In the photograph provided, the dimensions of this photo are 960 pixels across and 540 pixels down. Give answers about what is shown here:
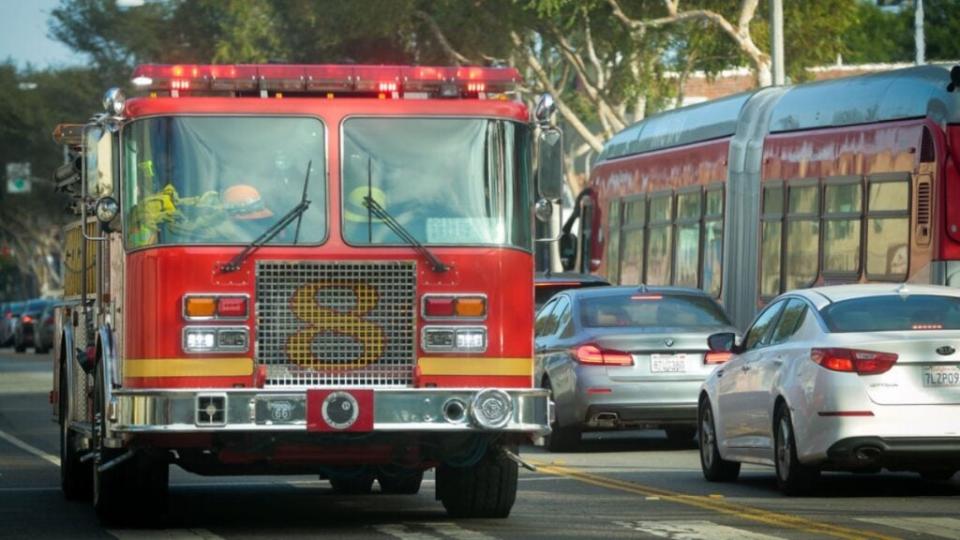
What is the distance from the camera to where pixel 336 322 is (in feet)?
45.6

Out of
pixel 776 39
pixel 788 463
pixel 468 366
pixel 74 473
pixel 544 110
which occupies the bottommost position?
pixel 74 473

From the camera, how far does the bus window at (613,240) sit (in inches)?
1288

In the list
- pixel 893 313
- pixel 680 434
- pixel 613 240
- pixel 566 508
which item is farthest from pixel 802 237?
pixel 566 508

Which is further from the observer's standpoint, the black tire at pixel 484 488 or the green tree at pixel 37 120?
the green tree at pixel 37 120

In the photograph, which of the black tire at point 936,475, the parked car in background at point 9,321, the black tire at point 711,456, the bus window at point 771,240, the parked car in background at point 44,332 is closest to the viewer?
the black tire at point 936,475

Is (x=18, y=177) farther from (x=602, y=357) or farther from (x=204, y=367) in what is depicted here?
(x=204, y=367)

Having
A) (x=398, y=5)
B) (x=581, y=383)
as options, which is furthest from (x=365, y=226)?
(x=398, y=5)

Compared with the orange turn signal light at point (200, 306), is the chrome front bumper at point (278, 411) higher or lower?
lower

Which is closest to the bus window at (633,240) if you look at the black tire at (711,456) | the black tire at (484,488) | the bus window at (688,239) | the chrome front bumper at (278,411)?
the bus window at (688,239)

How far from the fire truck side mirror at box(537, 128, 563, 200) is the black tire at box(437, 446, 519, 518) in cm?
172

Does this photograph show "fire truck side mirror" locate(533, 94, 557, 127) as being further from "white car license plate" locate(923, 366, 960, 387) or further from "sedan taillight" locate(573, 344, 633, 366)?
"sedan taillight" locate(573, 344, 633, 366)

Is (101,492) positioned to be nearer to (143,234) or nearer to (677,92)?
(143,234)

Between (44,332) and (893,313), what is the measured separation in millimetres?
53235

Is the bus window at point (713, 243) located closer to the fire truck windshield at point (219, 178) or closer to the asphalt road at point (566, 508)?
the asphalt road at point (566, 508)
